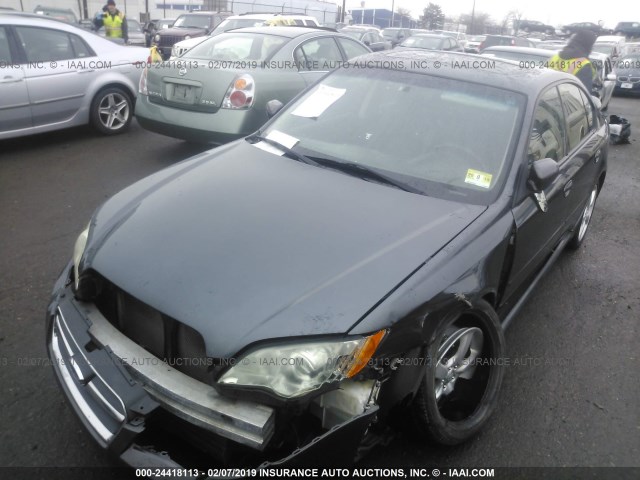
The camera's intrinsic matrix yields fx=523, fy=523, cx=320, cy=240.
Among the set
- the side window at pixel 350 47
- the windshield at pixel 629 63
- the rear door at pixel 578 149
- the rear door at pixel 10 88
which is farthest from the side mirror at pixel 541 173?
the windshield at pixel 629 63

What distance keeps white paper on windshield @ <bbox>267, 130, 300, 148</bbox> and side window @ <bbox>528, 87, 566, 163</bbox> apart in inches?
51.4

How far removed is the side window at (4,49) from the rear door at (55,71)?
0.45 ft

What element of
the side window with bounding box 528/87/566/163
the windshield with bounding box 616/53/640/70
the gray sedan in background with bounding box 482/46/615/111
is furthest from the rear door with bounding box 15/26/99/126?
the windshield with bounding box 616/53/640/70

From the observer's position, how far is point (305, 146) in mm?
3010

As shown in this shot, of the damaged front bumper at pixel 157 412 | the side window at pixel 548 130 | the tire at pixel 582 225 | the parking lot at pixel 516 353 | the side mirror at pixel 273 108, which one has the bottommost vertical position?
the parking lot at pixel 516 353

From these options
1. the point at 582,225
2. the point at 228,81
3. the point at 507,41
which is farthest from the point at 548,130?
the point at 507,41

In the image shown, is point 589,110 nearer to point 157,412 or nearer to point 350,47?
point 157,412

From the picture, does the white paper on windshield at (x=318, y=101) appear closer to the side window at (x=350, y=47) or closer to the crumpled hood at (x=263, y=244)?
the crumpled hood at (x=263, y=244)

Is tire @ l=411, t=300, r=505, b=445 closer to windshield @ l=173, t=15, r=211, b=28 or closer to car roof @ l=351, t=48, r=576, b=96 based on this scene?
car roof @ l=351, t=48, r=576, b=96

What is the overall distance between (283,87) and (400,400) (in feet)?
15.6

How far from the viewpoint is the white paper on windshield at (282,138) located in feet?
10.0

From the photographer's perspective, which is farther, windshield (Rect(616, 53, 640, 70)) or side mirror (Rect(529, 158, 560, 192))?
windshield (Rect(616, 53, 640, 70))

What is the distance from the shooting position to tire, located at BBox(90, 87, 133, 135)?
22.0ft

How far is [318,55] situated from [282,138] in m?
3.99
